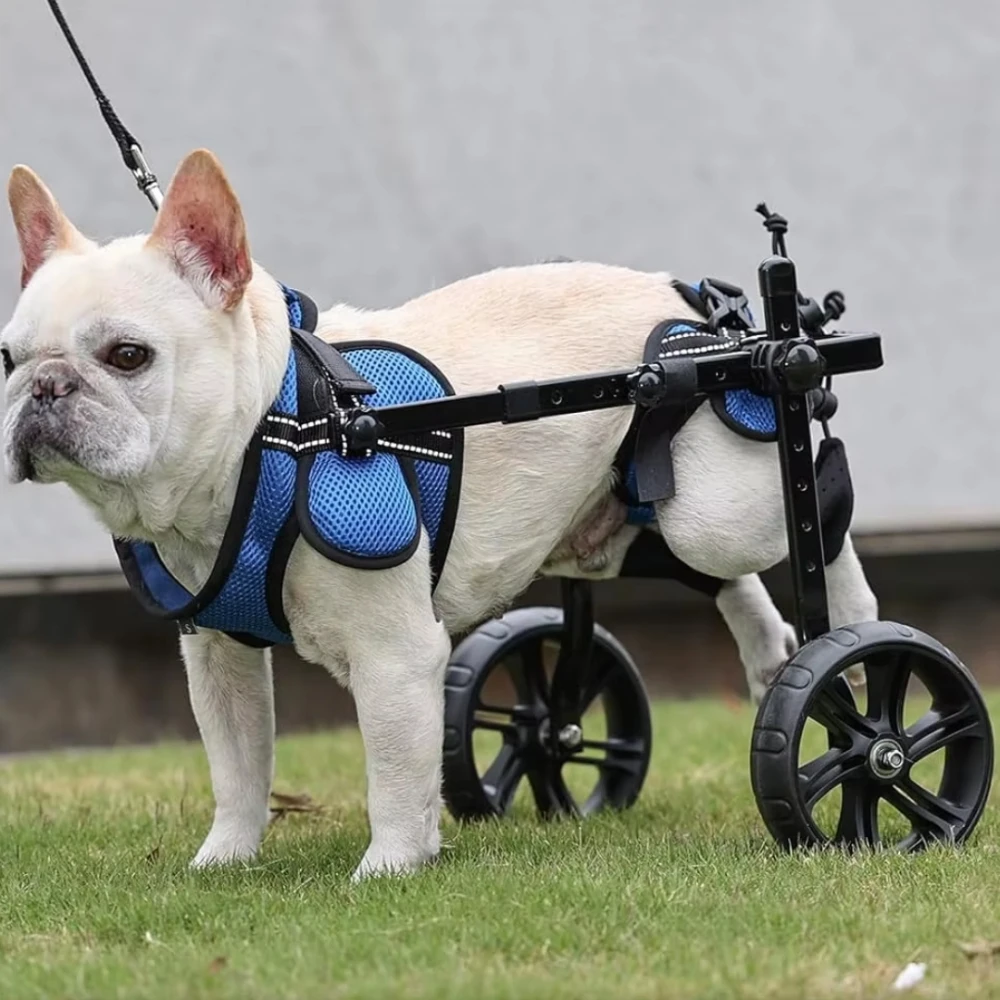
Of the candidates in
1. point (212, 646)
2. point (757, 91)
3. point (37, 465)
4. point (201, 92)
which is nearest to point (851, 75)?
point (757, 91)

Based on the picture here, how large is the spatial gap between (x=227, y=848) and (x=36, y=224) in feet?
4.44

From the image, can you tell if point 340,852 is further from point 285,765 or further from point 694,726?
point 694,726

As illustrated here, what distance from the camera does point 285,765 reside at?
584 centimetres

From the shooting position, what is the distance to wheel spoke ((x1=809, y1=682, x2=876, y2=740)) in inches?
146

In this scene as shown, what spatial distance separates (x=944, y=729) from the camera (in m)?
3.85

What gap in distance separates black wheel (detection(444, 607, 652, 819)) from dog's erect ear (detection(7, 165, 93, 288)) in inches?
61.4

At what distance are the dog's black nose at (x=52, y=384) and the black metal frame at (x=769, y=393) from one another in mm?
528

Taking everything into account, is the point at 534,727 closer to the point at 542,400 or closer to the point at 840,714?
the point at 840,714

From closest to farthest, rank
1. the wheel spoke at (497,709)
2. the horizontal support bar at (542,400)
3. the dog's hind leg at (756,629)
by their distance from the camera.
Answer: the horizontal support bar at (542,400), the dog's hind leg at (756,629), the wheel spoke at (497,709)

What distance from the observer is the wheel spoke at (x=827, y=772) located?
365cm

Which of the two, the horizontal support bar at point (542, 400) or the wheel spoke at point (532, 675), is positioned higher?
the horizontal support bar at point (542, 400)

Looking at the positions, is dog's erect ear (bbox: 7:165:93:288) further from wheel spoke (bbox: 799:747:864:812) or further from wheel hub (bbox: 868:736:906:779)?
wheel hub (bbox: 868:736:906:779)

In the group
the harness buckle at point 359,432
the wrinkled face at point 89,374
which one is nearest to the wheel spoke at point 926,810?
the harness buckle at point 359,432

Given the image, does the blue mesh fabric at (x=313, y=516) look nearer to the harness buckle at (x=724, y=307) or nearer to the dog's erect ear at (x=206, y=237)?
the dog's erect ear at (x=206, y=237)
